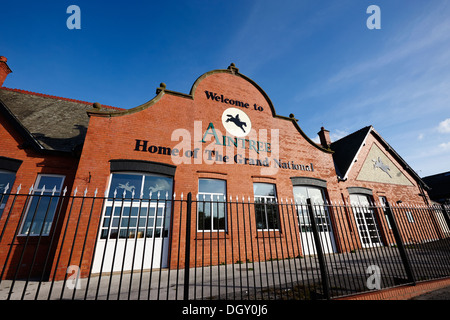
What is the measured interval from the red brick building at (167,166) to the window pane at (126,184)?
1.3 inches

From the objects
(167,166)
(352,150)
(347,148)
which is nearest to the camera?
(167,166)

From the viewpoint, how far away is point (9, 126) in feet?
24.5

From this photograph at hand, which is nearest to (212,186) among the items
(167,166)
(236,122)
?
(167,166)

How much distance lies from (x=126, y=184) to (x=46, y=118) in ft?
19.1

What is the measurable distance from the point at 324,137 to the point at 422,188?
8.97m

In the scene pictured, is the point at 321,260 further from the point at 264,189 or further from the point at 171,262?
the point at 264,189

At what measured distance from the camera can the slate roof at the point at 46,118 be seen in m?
7.45

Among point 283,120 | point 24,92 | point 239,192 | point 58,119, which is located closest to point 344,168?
point 283,120

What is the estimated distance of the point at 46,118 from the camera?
9.05 metres

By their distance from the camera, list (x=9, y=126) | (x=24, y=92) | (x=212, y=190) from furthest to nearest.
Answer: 1. (x=24, y=92)
2. (x=212, y=190)
3. (x=9, y=126)

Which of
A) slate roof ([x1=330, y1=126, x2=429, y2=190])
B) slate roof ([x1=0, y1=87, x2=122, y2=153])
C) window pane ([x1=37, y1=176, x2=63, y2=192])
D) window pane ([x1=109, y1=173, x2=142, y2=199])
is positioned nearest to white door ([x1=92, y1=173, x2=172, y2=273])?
window pane ([x1=109, y1=173, x2=142, y2=199])

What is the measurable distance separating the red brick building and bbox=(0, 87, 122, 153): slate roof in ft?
0.13

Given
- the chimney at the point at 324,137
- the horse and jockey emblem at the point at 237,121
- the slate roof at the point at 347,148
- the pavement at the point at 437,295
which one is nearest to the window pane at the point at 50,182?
the horse and jockey emblem at the point at 237,121
